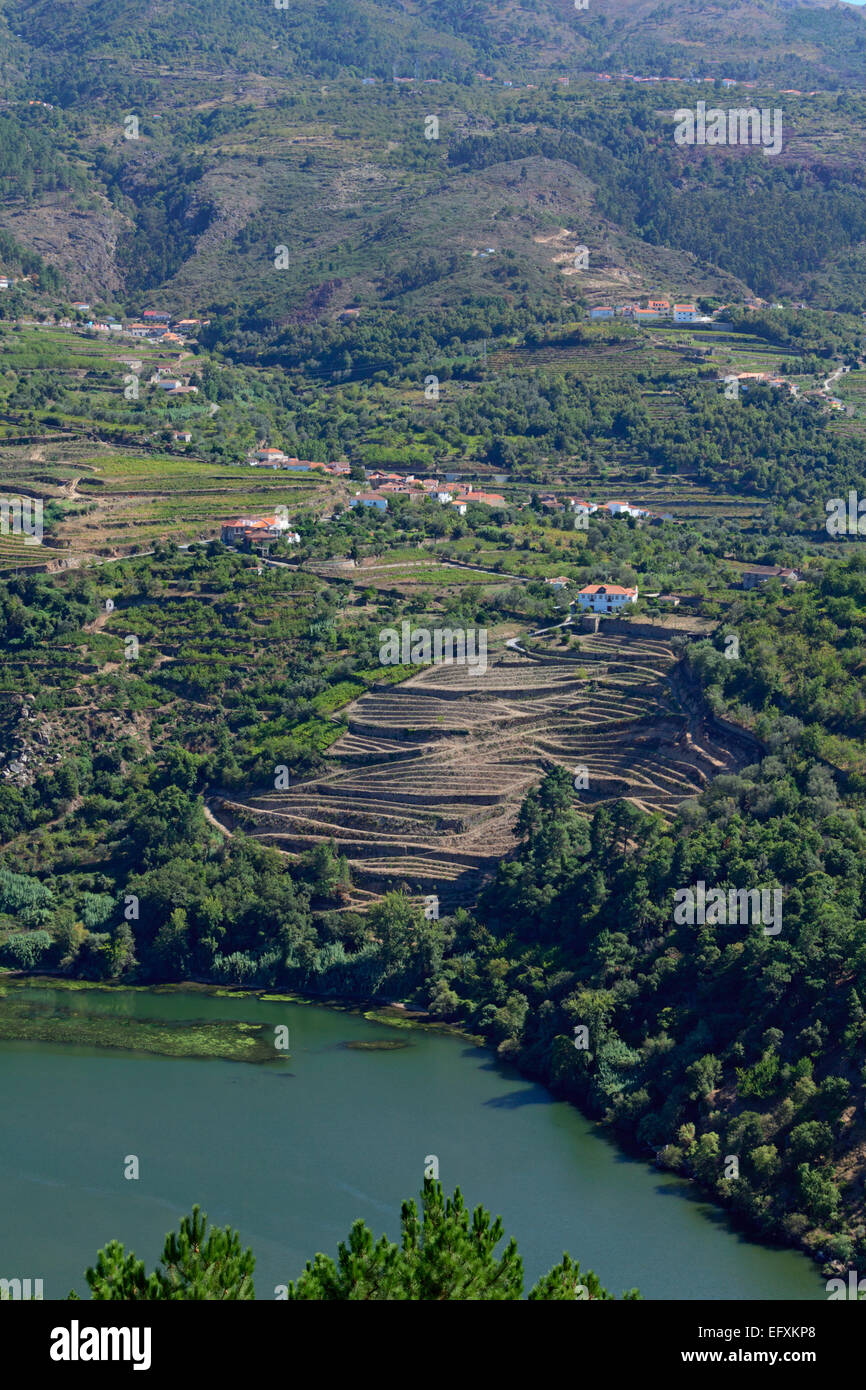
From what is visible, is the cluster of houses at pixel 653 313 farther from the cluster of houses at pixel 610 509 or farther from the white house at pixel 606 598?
the white house at pixel 606 598

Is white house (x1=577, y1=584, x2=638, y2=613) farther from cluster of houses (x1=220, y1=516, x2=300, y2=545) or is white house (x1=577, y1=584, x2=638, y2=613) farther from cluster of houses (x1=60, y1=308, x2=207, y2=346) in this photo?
cluster of houses (x1=60, y1=308, x2=207, y2=346)

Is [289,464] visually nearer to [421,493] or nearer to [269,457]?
[269,457]

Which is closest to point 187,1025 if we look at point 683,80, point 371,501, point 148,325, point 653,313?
point 371,501

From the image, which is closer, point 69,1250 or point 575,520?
point 69,1250

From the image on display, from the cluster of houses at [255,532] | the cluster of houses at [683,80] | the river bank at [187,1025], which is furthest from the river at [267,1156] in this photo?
the cluster of houses at [683,80]

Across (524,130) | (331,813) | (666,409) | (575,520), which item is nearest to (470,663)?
(331,813)
